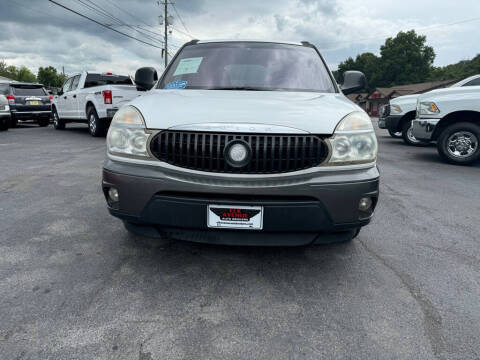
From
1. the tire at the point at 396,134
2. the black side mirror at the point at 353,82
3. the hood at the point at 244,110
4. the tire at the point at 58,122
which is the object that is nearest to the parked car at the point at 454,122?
the tire at the point at 396,134

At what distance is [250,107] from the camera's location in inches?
88.3

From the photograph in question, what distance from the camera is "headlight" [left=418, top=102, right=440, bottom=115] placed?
22.4 ft

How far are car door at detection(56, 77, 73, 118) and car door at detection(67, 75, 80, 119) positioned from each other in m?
0.27

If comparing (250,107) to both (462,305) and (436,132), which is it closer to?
(462,305)

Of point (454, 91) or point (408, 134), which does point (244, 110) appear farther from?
point (408, 134)

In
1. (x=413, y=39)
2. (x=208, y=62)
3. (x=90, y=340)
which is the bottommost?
(x=90, y=340)

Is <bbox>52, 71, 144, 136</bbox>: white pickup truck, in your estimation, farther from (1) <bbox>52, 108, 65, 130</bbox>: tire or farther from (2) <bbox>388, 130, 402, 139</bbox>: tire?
(2) <bbox>388, 130, 402, 139</bbox>: tire

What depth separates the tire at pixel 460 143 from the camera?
6.57 metres

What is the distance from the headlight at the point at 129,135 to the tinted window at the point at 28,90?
13.0m

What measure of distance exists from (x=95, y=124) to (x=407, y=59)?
244ft

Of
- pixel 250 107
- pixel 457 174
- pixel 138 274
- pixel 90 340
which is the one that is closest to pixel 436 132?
pixel 457 174

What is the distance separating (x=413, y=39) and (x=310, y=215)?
264 ft

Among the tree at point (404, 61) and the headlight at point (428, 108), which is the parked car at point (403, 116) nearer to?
the headlight at point (428, 108)

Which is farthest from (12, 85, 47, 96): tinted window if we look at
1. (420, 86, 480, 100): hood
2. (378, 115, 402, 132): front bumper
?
(420, 86, 480, 100): hood
